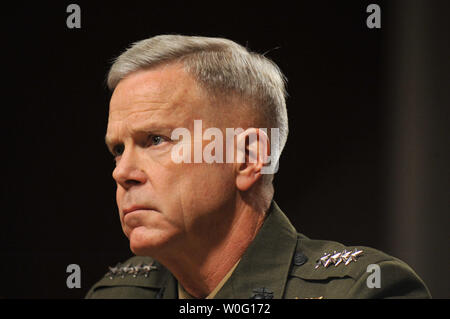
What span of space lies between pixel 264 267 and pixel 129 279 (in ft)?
2.45

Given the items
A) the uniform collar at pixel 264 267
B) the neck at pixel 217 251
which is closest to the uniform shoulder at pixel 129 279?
the neck at pixel 217 251

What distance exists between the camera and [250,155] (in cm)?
229

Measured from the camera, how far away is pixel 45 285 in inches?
110

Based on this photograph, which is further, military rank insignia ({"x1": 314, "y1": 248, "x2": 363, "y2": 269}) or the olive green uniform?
military rank insignia ({"x1": 314, "y1": 248, "x2": 363, "y2": 269})

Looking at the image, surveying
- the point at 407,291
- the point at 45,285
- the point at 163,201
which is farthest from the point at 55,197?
the point at 407,291

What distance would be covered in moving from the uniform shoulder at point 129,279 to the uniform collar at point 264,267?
508 mm

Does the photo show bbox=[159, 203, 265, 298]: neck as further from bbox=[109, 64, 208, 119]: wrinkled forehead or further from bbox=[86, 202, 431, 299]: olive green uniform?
bbox=[109, 64, 208, 119]: wrinkled forehead

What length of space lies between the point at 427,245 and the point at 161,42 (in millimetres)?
1247

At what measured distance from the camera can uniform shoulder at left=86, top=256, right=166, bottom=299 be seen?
2.71 m

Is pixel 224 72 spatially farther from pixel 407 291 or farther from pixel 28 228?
pixel 28 228

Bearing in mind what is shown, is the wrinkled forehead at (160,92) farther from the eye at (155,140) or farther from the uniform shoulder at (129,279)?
the uniform shoulder at (129,279)

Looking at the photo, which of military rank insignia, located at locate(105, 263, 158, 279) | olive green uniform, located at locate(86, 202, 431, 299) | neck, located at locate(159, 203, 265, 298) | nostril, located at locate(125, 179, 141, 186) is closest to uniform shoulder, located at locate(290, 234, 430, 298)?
olive green uniform, located at locate(86, 202, 431, 299)

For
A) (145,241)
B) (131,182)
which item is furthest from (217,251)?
(131,182)

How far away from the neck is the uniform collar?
0.04 metres
